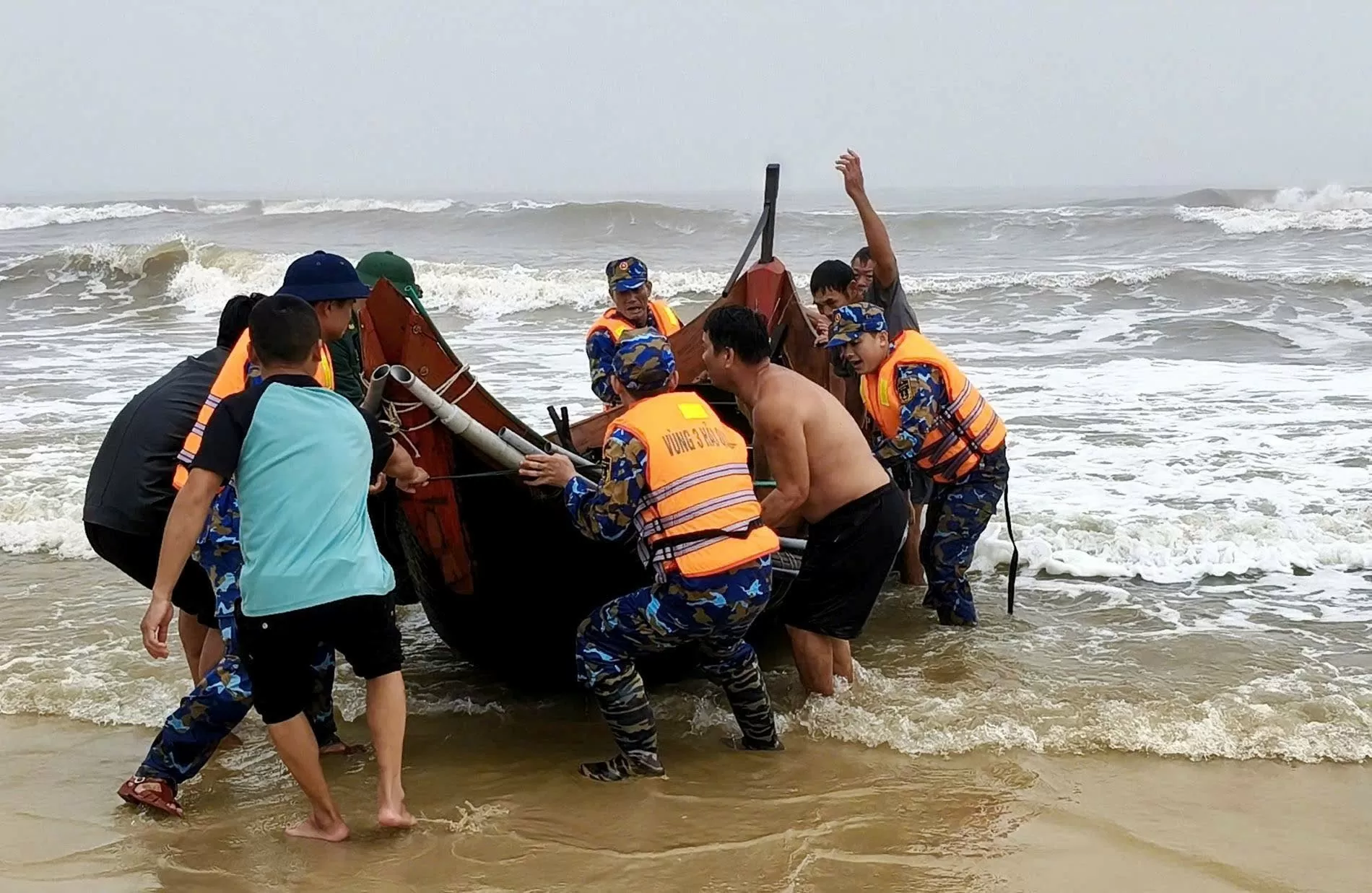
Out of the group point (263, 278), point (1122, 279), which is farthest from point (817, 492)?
point (263, 278)

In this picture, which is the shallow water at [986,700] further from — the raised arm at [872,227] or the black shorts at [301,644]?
the raised arm at [872,227]

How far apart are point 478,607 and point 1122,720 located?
8.23 ft

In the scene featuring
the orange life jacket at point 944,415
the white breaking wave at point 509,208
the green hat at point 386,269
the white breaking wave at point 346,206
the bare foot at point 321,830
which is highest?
the white breaking wave at point 346,206

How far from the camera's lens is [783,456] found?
14.7 ft

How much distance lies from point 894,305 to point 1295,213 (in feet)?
99.2

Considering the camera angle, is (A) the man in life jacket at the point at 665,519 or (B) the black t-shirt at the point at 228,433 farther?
(A) the man in life jacket at the point at 665,519

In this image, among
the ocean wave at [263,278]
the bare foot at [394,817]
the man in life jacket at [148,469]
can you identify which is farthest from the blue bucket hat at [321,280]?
the ocean wave at [263,278]

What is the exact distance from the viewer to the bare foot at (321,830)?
3.82 metres

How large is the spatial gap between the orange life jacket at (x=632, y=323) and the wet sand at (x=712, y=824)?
204cm

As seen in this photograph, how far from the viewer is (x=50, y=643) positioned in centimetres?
598

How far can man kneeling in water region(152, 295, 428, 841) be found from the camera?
11.1 ft

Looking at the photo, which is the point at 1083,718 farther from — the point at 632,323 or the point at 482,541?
the point at 632,323

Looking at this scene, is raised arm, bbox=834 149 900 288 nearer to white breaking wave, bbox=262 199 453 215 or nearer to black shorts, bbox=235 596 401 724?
black shorts, bbox=235 596 401 724

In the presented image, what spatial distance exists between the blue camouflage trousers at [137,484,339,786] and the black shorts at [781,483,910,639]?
208cm
